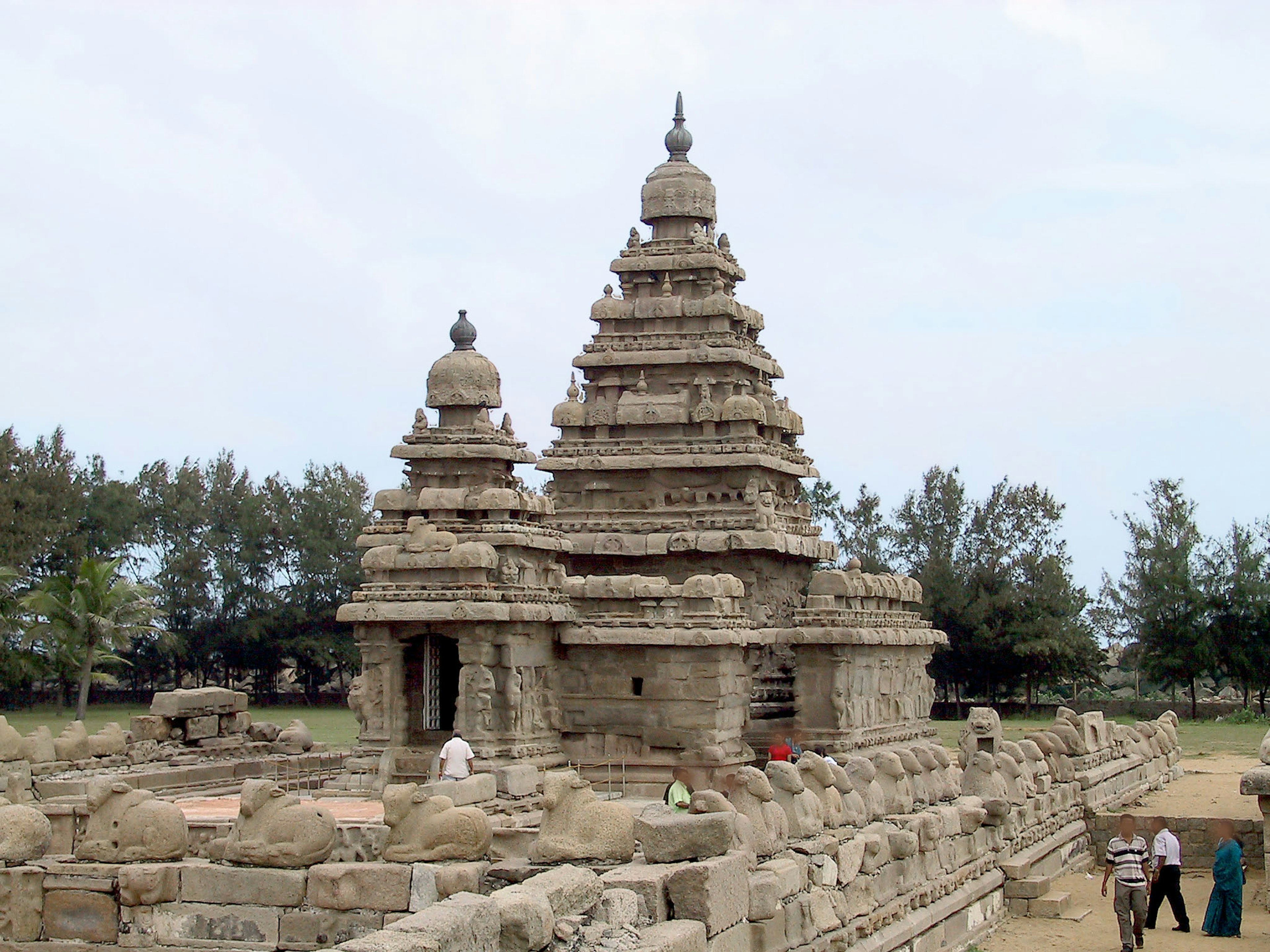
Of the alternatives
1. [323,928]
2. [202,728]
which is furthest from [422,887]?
[202,728]

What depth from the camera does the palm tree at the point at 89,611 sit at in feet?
119

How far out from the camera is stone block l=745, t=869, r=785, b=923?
40.9 feet

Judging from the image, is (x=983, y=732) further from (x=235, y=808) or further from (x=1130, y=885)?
(x=235, y=808)

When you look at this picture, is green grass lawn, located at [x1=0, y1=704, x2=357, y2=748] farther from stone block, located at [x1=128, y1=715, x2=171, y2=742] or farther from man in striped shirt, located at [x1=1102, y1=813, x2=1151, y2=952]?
man in striped shirt, located at [x1=1102, y1=813, x2=1151, y2=952]

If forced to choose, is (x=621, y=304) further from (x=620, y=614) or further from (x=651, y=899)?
(x=651, y=899)

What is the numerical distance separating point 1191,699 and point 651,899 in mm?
39645

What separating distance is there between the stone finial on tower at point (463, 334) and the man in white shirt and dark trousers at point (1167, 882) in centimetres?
1402

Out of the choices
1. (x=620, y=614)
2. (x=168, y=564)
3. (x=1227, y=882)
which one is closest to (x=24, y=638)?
(x=168, y=564)

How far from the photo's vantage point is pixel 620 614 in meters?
25.4

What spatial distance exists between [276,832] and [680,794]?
257 inches

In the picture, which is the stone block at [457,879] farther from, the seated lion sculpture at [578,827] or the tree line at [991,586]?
the tree line at [991,586]

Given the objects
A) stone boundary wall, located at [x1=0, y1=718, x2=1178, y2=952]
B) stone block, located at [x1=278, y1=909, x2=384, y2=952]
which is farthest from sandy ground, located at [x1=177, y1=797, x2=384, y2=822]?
stone block, located at [x1=278, y1=909, x2=384, y2=952]

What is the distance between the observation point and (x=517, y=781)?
2117 centimetres

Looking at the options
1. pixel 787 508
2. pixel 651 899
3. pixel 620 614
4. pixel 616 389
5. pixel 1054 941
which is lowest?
pixel 1054 941
